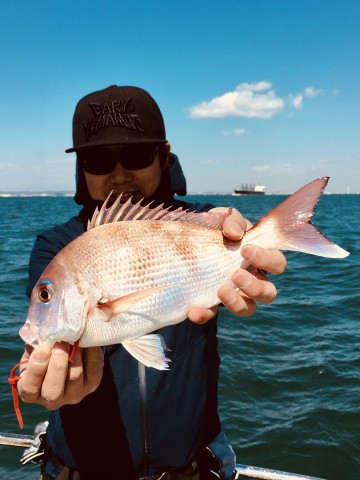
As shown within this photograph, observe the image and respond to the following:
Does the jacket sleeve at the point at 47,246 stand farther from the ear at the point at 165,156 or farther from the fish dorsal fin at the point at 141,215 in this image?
the ear at the point at 165,156

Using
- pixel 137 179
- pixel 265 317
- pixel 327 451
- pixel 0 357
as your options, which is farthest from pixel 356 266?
pixel 137 179

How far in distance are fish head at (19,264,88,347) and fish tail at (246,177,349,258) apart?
1.20 metres

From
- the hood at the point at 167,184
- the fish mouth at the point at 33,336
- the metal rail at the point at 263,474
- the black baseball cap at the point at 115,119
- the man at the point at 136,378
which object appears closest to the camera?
the fish mouth at the point at 33,336

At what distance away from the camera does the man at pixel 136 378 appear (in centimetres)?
276

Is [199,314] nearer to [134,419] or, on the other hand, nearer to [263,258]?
[263,258]

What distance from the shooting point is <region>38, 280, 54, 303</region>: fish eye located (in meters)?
2.38

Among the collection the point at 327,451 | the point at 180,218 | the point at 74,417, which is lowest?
the point at 327,451

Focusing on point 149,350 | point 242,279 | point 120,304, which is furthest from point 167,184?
point 149,350

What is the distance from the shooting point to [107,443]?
9.73 feet

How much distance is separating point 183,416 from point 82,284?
1.38 metres

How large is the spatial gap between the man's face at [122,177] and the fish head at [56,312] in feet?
3.78

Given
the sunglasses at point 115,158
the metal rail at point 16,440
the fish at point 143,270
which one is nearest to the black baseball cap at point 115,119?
the sunglasses at point 115,158

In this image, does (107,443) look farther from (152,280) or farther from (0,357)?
(0,357)

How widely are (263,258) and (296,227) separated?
325mm
